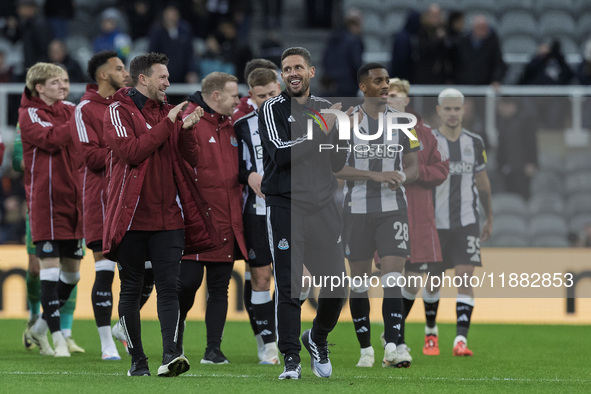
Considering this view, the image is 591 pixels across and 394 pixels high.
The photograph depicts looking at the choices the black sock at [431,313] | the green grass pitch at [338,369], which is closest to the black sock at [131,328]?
the green grass pitch at [338,369]

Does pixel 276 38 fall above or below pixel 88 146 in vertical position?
above

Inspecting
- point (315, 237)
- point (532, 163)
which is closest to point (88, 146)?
point (315, 237)

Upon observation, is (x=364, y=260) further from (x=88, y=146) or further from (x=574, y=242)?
(x=574, y=242)

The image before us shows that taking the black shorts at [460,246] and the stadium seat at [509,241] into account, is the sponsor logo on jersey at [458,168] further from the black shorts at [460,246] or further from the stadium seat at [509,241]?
the stadium seat at [509,241]

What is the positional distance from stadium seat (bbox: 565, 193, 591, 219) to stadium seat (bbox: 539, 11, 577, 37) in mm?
7454

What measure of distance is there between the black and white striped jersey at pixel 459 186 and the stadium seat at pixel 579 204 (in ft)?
7.31

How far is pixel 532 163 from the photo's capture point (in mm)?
11648

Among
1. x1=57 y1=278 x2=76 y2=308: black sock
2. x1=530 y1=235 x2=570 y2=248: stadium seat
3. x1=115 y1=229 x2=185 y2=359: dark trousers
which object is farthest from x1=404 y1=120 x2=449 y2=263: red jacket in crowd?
x1=57 y1=278 x2=76 y2=308: black sock

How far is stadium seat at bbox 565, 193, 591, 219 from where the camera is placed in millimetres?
11506

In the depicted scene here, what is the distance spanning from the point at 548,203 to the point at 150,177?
5.54 m

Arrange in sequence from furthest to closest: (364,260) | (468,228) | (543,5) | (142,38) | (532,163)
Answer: (543,5) → (142,38) → (532,163) → (468,228) → (364,260)

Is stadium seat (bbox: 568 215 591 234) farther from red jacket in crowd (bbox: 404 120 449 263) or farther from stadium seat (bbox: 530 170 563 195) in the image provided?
red jacket in crowd (bbox: 404 120 449 263)

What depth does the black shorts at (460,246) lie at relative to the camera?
9438 mm

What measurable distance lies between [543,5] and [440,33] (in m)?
4.28
